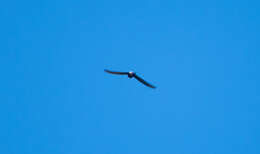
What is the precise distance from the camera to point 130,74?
9869cm

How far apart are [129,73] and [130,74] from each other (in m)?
0.20

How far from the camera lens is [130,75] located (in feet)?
324

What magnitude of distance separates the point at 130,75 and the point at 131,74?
19 cm

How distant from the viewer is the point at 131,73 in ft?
324

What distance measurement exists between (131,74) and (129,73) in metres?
0.31

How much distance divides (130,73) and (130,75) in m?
0.28

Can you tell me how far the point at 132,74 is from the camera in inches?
3888

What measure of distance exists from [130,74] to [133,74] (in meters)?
0.42

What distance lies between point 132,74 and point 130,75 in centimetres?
31

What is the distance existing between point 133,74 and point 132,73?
7.9 inches

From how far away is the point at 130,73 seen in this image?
98.6 m

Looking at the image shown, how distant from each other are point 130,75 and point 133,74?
45 centimetres

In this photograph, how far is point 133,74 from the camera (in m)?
98.8
